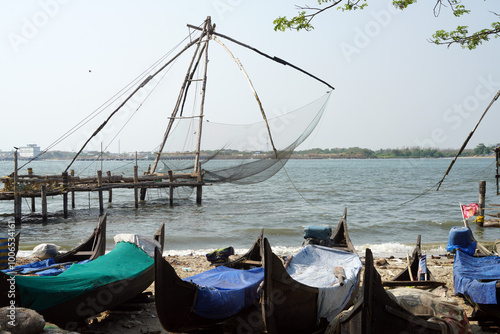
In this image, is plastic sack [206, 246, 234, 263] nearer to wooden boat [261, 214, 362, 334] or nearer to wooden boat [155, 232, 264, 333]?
wooden boat [261, 214, 362, 334]

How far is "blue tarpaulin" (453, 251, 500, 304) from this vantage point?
5.28m

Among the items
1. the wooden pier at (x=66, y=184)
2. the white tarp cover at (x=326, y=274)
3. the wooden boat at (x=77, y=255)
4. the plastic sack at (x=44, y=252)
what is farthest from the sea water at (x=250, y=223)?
the white tarp cover at (x=326, y=274)

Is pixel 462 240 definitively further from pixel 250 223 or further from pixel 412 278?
pixel 250 223

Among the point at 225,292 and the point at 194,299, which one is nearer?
the point at 194,299

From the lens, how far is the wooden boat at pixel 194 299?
457 cm

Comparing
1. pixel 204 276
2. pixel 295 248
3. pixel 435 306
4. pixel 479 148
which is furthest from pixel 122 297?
pixel 479 148

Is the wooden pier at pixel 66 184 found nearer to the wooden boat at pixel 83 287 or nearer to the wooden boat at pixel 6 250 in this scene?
the wooden boat at pixel 6 250

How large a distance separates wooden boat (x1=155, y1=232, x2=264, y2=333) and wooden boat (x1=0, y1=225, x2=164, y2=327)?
872 mm

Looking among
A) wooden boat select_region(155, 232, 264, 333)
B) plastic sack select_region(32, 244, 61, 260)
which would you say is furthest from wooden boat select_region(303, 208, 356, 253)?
plastic sack select_region(32, 244, 61, 260)

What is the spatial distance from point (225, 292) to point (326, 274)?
1392 mm

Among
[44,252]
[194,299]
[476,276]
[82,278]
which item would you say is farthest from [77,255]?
[476,276]

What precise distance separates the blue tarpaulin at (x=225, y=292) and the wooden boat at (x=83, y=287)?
0.82 metres

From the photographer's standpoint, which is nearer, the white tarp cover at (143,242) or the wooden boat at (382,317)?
the wooden boat at (382,317)

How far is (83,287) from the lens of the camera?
501cm
